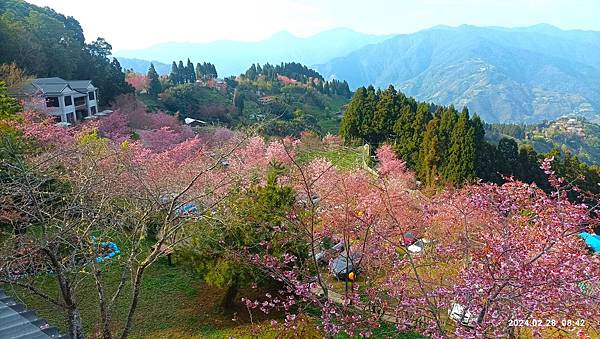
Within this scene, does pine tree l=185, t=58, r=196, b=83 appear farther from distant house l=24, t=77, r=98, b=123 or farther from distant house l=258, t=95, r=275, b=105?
distant house l=24, t=77, r=98, b=123

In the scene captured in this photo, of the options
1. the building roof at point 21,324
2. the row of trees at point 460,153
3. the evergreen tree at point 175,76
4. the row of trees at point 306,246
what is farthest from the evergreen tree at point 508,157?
the evergreen tree at point 175,76

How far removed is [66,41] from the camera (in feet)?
102

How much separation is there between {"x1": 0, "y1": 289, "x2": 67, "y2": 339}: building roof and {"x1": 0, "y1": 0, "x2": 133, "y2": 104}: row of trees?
68.8 feet

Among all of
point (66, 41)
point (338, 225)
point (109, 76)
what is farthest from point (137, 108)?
point (338, 225)

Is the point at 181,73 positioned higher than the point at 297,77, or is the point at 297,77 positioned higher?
the point at 181,73

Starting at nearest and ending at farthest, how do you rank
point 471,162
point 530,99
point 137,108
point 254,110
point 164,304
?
point 164,304 → point 471,162 → point 137,108 → point 254,110 → point 530,99

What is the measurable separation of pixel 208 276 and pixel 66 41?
98.0 feet

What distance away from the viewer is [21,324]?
7.49 m

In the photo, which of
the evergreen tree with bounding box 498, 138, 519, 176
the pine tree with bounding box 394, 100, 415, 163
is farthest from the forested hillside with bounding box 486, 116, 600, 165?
the evergreen tree with bounding box 498, 138, 519, 176

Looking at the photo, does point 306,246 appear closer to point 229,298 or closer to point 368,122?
point 229,298

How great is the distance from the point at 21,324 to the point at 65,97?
1908 centimetres

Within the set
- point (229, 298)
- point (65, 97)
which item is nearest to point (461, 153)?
point (229, 298)

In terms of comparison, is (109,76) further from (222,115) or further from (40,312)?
(40,312)

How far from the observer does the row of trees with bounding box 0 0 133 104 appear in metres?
24.7
